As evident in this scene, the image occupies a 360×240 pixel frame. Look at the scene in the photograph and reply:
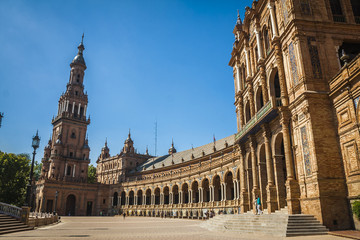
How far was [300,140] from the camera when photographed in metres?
19.0

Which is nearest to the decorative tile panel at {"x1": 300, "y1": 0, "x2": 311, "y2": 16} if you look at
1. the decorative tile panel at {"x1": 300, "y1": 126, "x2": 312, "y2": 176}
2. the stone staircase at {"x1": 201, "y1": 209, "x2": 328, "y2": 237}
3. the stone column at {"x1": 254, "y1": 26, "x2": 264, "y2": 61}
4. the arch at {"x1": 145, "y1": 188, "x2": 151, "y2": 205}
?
the stone column at {"x1": 254, "y1": 26, "x2": 264, "y2": 61}

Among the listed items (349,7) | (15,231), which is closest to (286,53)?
(349,7)

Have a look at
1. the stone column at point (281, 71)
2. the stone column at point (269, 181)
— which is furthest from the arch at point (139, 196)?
the stone column at point (281, 71)

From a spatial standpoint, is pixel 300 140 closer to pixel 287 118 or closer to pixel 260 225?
pixel 287 118

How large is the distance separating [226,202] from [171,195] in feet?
68.5

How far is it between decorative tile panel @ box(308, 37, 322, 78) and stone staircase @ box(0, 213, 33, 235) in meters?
23.5

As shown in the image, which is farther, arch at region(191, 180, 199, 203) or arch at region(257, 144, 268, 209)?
arch at region(191, 180, 199, 203)

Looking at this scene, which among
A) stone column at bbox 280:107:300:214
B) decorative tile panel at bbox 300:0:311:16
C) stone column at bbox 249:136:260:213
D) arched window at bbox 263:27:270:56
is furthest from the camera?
arched window at bbox 263:27:270:56

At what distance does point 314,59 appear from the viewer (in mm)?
19906

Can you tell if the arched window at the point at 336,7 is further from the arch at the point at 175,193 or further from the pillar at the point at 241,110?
the arch at the point at 175,193

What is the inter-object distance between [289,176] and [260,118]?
5.87 metres

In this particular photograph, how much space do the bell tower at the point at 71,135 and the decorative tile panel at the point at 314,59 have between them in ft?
229

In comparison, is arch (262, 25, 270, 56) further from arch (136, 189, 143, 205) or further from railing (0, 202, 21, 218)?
arch (136, 189, 143, 205)

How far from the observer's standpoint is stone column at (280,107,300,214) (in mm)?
18594
